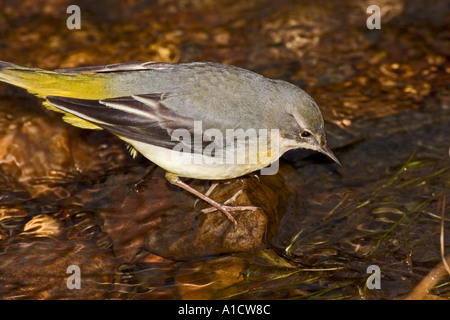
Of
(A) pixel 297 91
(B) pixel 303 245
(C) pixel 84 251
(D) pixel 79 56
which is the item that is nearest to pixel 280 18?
(D) pixel 79 56

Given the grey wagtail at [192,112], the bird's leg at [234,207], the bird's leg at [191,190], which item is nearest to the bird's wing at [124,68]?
the grey wagtail at [192,112]

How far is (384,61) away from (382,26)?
1075 mm

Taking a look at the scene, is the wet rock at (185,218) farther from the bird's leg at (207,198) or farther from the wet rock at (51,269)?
the wet rock at (51,269)

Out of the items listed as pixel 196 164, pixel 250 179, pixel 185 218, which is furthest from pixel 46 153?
pixel 250 179

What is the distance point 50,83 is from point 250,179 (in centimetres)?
257

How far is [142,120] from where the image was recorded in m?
6.63

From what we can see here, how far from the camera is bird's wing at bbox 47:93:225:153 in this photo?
21.5 ft

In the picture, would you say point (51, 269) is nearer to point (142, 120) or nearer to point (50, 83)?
point (142, 120)

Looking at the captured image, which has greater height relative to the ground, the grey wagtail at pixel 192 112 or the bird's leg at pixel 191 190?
the grey wagtail at pixel 192 112

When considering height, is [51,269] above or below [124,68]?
below

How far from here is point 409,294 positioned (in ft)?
19.1

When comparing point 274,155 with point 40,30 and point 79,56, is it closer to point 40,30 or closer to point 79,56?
point 79,56

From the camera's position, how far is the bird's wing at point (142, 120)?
6.54 meters

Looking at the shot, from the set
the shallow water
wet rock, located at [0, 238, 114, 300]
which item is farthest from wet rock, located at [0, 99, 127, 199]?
wet rock, located at [0, 238, 114, 300]
